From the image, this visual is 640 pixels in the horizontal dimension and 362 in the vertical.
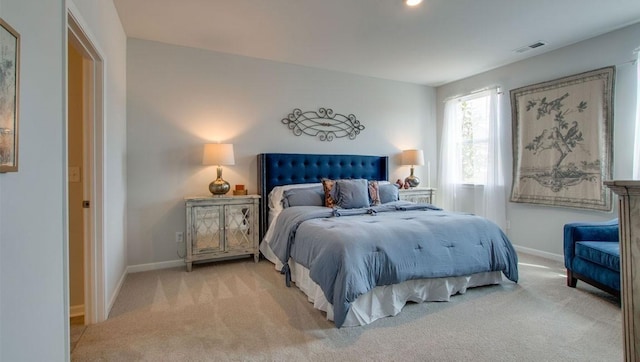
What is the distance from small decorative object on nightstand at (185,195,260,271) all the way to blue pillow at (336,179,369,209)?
1029mm

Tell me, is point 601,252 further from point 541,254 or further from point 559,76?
point 559,76

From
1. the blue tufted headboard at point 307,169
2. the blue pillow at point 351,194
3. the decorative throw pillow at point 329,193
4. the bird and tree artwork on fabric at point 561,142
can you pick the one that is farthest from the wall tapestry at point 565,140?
the decorative throw pillow at point 329,193

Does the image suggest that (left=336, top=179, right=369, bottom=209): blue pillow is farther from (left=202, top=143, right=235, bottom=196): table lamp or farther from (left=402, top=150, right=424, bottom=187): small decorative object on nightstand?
(left=402, top=150, right=424, bottom=187): small decorative object on nightstand

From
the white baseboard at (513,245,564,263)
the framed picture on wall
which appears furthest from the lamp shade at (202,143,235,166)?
the white baseboard at (513,245,564,263)

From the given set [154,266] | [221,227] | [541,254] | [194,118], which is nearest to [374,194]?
[221,227]

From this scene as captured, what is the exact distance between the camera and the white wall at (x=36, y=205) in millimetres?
1050

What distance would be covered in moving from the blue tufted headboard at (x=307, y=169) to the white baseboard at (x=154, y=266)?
3.45ft

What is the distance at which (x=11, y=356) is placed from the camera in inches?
41.2

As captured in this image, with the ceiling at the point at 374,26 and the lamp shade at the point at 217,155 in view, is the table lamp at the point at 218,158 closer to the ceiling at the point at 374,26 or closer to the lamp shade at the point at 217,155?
the lamp shade at the point at 217,155

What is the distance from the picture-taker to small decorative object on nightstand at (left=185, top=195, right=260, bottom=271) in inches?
136

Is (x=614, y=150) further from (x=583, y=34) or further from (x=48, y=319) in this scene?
(x=48, y=319)

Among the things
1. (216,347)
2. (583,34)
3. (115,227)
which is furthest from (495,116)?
(115,227)

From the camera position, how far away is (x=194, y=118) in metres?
3.76

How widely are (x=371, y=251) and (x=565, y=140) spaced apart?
3.15m
